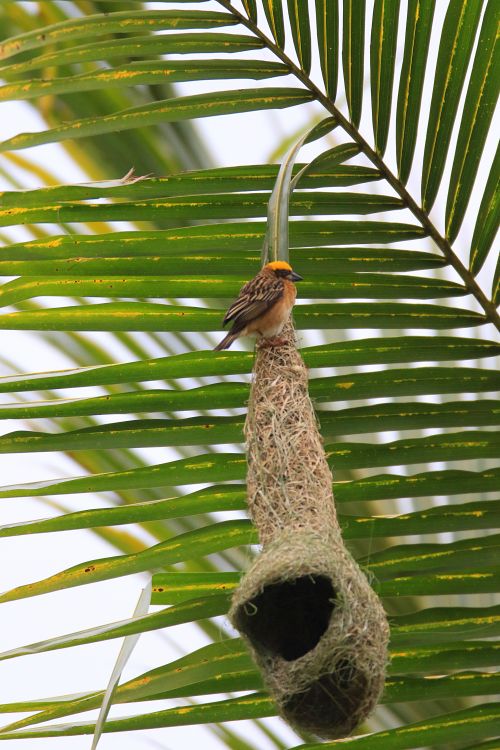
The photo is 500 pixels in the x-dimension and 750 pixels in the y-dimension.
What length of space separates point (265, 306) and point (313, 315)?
12 centimetres

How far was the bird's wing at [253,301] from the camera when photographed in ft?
8.69

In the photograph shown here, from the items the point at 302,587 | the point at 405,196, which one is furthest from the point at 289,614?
the point at 405,196

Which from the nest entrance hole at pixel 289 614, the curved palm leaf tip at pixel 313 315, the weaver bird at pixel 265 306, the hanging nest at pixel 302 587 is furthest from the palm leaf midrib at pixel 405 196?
the nest entrance hole at pixel 289 614

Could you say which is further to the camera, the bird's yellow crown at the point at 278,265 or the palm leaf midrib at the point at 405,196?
the palm leaf midrib at the point at 405,196

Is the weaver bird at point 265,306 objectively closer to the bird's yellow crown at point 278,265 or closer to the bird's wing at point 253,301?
the bird's wing at point 253,301

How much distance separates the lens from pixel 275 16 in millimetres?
2781

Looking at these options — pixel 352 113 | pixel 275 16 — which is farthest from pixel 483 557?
pixel 275 16

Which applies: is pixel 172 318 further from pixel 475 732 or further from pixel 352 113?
pixel 475 732

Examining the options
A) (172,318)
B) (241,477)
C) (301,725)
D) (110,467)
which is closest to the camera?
(301,725)

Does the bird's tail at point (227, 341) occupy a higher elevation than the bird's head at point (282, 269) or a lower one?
higher

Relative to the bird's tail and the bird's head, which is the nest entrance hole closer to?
the bird's head

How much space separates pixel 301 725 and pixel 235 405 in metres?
0.71

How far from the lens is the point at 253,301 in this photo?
284cm

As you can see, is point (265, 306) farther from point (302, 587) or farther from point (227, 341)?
point (302, 587)
